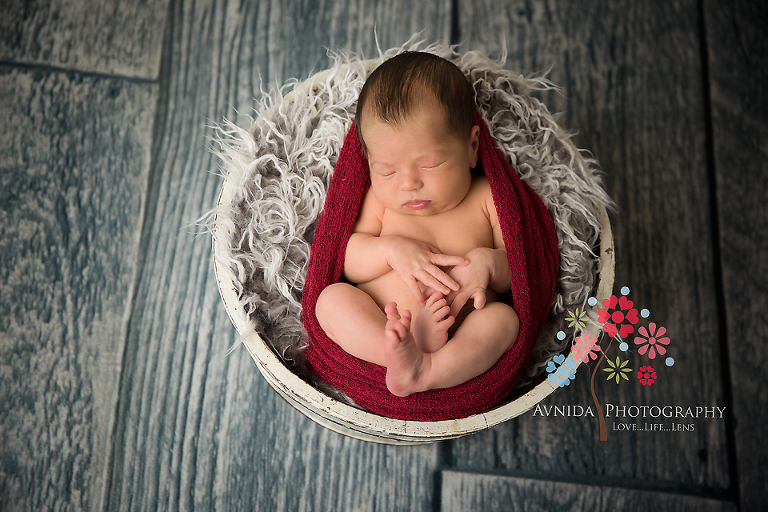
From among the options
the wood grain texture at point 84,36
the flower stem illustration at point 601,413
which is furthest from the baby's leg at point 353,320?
the wood grain texture at point 84,36

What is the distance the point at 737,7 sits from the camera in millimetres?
1611

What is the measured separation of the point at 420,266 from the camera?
38.7 inches

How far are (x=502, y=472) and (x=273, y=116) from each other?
0.96 metres

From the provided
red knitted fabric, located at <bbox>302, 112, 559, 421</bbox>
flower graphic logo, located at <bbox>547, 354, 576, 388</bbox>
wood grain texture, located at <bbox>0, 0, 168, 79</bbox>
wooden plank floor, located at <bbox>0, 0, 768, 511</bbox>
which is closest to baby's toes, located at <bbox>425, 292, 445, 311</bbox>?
red knitted fabric, located at <bbox>302, 112, 559, 421</bbox>

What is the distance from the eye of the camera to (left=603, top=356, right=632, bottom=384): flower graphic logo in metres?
1.33

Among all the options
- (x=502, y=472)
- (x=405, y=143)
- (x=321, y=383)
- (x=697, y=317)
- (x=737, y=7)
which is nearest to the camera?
(x=405, y=143)

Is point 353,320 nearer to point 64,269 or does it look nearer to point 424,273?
point 424,273

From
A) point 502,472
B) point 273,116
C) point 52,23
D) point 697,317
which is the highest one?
point 52,23

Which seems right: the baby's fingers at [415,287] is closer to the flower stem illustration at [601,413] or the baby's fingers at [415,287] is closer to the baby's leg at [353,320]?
the baby's leg at [353,320]

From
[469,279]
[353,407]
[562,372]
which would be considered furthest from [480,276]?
[353,407]

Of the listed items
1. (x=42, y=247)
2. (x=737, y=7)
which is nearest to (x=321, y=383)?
A: (x=42, y=247)

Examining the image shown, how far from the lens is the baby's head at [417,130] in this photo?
3.09 feet

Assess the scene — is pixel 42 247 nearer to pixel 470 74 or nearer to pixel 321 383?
pixel 321 383

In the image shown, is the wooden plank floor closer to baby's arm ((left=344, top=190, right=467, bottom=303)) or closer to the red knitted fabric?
the red knitted fabric
